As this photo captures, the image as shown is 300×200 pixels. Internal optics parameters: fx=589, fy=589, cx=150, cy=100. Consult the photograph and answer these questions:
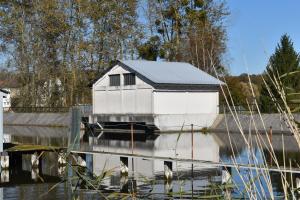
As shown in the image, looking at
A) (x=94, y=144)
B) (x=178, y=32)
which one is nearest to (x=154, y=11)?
(x=178, y=32)

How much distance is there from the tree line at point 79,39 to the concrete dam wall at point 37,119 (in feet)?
9.97

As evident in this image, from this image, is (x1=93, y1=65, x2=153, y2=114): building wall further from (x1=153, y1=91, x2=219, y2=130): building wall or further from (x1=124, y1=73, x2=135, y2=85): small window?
(x1=153, y1=91, x2=219, y2=130): building wall

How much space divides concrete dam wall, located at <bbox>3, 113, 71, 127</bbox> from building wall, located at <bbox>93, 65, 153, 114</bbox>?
530 centimetres

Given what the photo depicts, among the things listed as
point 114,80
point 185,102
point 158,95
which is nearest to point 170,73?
point 185,102

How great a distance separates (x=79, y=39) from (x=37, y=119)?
30.5ft

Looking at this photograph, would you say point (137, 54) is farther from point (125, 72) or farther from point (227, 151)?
point (227, 151)

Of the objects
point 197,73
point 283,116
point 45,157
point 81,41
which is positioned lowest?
point 45,157

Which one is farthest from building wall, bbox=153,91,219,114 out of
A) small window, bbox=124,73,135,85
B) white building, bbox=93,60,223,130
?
small window, bbox=124,73,135,85

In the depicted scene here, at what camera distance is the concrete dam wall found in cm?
5347

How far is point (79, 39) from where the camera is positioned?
59562 millimetres

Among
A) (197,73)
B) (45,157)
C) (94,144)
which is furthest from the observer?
(197,73)

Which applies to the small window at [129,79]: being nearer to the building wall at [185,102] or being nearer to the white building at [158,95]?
the white building at [158,95]

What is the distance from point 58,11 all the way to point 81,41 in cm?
373

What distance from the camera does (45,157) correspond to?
2644cm
